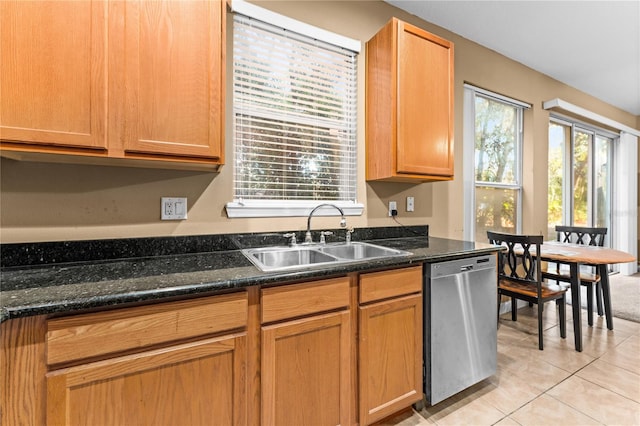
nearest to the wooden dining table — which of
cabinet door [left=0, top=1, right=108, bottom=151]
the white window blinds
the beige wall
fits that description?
the beige wall

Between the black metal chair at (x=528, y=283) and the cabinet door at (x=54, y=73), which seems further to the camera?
the black metal chair at (x=528, y=283)

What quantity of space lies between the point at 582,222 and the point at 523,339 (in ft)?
10.0

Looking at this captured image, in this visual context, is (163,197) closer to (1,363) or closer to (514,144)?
(1,363)

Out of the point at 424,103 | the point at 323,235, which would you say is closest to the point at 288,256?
the point at 323,235

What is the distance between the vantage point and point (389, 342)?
5.09ft

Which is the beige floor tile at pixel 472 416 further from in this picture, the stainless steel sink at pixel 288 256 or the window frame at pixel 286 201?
the window frame at pixel 286 201

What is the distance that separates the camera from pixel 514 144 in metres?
3.48

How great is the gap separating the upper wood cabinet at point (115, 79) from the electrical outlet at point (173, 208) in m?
0.29

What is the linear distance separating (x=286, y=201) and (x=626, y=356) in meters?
2.84

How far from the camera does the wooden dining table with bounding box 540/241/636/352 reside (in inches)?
93.3

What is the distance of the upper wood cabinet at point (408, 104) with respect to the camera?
79.7 inches

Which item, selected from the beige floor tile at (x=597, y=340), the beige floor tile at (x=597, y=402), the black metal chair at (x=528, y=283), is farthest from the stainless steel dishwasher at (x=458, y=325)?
the beige floor tile at (x=597, y=340)

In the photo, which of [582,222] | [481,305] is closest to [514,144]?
[582,222]

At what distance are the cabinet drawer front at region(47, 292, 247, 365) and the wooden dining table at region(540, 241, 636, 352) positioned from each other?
2651 mm
